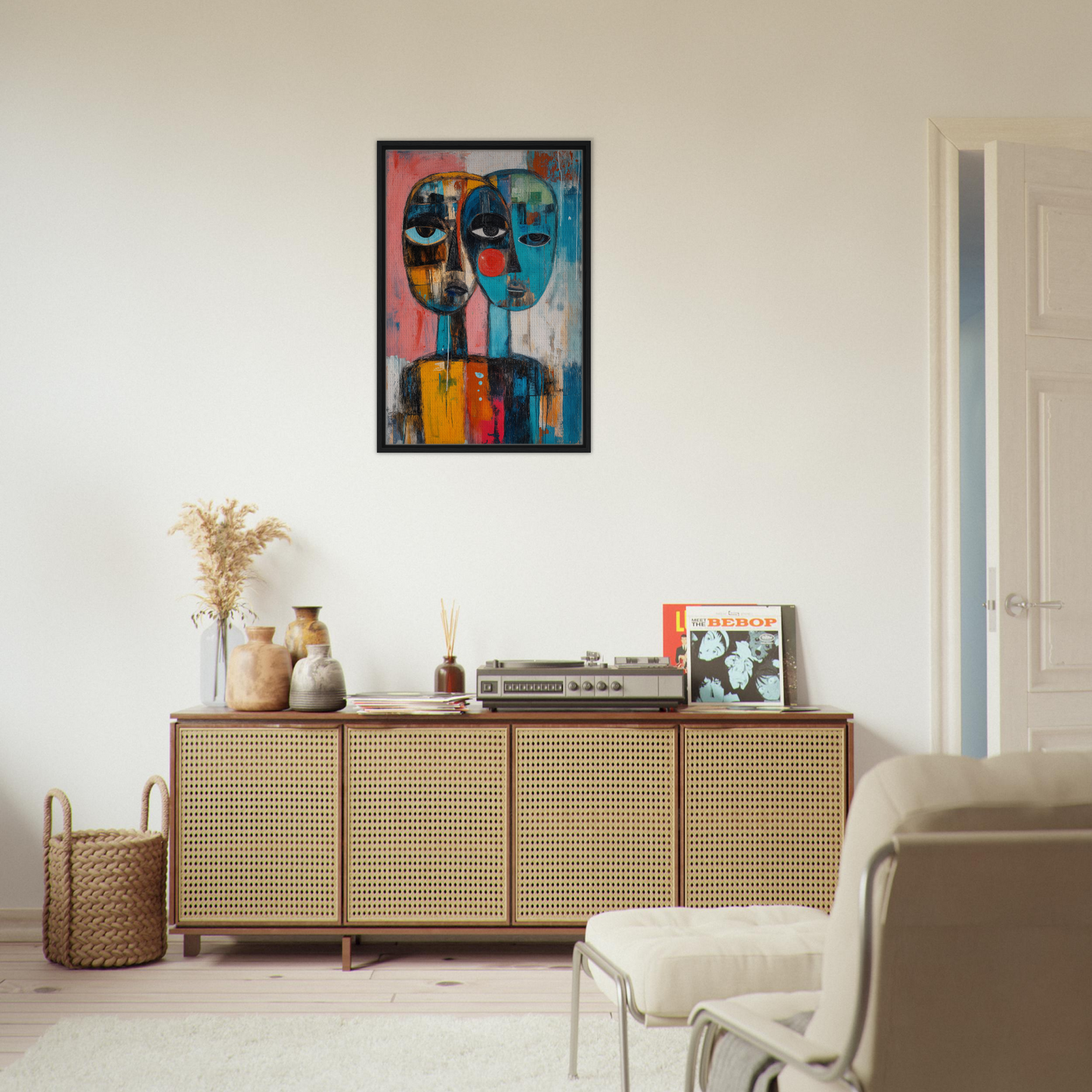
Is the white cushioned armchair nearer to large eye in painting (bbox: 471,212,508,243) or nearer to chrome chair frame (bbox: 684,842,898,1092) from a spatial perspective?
chrome chair frame (bbox: 684,842,898,1092)

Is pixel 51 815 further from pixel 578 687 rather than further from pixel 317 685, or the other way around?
pixel 578 687

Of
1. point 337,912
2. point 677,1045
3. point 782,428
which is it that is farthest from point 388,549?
point 677,1045

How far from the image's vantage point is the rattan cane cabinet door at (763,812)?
10.0 feet

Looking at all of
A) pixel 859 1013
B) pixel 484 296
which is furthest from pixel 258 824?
pixel 859 1013

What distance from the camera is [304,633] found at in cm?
329

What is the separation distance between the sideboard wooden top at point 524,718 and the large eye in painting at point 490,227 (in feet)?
5.28

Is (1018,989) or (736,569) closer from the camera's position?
(1018,989)

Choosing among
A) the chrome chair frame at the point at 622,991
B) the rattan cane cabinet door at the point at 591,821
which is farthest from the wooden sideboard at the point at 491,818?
the chrome chair frame at the point at 622,991

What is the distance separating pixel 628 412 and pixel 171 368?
1.55 meters

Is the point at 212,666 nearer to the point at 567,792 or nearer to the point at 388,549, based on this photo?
the point at 388,549

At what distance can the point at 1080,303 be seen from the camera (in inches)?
132

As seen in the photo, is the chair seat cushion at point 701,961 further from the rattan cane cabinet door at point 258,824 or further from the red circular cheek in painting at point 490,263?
the red circular cheek in painting at point 490,263

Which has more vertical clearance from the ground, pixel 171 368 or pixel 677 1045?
pixel 171 368

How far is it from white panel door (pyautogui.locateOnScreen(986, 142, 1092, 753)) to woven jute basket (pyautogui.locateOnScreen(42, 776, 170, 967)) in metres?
2.63
